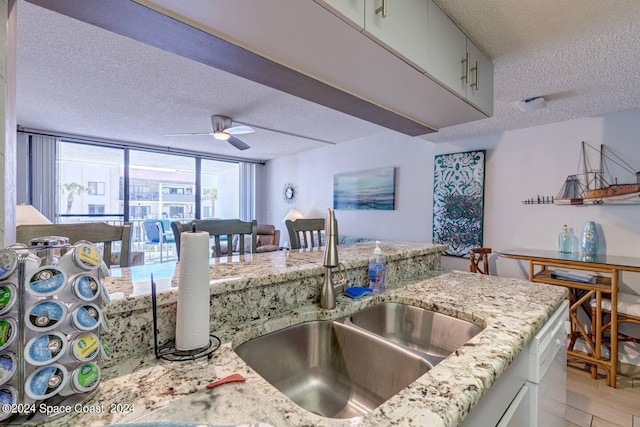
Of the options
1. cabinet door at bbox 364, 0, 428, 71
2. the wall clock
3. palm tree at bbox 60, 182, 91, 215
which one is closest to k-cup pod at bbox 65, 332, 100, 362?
cabinet door at bbox 364, 0, 428, 71

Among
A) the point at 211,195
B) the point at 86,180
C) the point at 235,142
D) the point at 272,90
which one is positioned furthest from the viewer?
the point at 211,195

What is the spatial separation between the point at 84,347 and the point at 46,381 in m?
0.07

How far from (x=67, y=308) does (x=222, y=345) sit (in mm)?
376

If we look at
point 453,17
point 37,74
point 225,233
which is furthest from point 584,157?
point 37,74

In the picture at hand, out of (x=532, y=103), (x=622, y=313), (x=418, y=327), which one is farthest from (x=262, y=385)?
(x=622, y=313)

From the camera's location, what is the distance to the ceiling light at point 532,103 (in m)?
2.20

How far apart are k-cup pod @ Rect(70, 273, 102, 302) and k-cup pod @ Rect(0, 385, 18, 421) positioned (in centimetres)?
15

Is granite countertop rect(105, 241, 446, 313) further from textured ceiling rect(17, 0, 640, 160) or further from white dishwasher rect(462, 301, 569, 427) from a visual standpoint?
textured ceiling rect(17, 0, 640, 160)

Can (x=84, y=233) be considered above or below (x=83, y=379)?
above

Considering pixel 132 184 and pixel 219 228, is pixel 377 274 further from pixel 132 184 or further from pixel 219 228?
pixel 132 184

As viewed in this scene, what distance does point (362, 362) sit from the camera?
2.98 feet

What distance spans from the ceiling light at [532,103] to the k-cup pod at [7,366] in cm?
298

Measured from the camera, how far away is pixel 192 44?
1.11 m

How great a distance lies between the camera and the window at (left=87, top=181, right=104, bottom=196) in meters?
4.62
